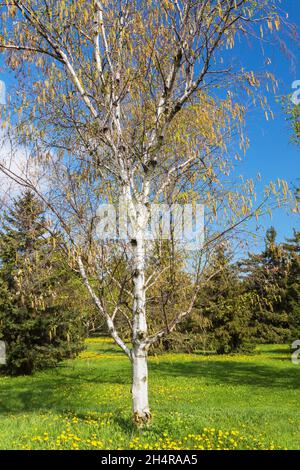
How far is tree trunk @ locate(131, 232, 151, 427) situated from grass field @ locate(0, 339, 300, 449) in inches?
10.3

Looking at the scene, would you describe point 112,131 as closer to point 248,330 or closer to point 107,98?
point 107,98

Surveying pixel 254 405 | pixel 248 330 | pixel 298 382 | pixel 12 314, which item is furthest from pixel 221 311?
pixel 254 405

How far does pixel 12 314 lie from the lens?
64.4ft

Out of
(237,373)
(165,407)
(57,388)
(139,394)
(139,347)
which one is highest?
(139,347)

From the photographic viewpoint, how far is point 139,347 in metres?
5.89

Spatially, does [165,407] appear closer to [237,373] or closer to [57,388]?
[57,388]

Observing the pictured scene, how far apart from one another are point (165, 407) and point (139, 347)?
4.58 meters

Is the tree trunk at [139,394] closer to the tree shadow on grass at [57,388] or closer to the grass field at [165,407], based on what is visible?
the grass field at [165,407]

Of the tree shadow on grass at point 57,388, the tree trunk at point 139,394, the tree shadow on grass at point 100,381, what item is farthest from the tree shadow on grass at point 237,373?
the tree trunk at point 139,394

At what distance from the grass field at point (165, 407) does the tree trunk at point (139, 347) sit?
0.86ft

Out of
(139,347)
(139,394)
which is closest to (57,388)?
(139,394)

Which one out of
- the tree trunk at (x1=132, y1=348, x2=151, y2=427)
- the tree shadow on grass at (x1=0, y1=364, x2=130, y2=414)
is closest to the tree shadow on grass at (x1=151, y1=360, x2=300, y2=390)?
the tree shadow on grass at (x1=0, y1=364, x2=130, y2=414)

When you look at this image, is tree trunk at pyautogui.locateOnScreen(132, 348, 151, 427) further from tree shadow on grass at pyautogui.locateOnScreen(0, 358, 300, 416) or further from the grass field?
tree shadow on grass at pyautogui.locateOnScreen(0, 358, 300, 416)

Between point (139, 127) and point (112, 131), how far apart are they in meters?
0.47
